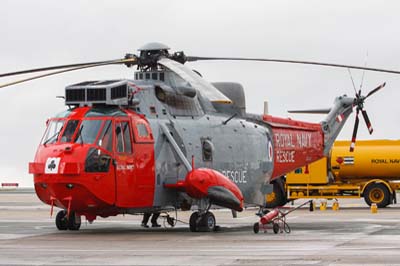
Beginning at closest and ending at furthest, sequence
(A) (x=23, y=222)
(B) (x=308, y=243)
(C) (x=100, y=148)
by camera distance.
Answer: (B) (x=308, y=243), (C) (x=100, y=148), (A) (x=23, y=222)

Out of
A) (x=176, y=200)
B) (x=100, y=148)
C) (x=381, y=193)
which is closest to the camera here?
(x=100, y=148)

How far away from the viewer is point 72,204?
26.3 metres

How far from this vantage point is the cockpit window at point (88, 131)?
85.9 feet

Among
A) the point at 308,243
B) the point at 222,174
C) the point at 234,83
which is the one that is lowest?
the point at 308,243

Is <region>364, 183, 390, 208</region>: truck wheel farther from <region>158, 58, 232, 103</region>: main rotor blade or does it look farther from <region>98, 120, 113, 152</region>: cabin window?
<region>98, 120, 113, 152</region>: cabin window

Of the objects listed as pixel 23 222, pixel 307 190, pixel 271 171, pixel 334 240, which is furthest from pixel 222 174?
pixel 307 190

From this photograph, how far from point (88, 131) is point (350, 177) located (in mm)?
26002

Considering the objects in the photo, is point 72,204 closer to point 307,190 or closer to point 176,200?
point 176,200

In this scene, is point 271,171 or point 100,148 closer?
point 100,148

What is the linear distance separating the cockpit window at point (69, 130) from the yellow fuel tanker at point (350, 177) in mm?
22562

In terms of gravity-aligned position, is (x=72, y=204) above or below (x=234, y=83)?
below

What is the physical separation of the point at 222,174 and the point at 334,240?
19.8ft

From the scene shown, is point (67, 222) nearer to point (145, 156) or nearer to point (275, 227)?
point (145, 156)

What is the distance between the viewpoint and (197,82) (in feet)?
77.9
